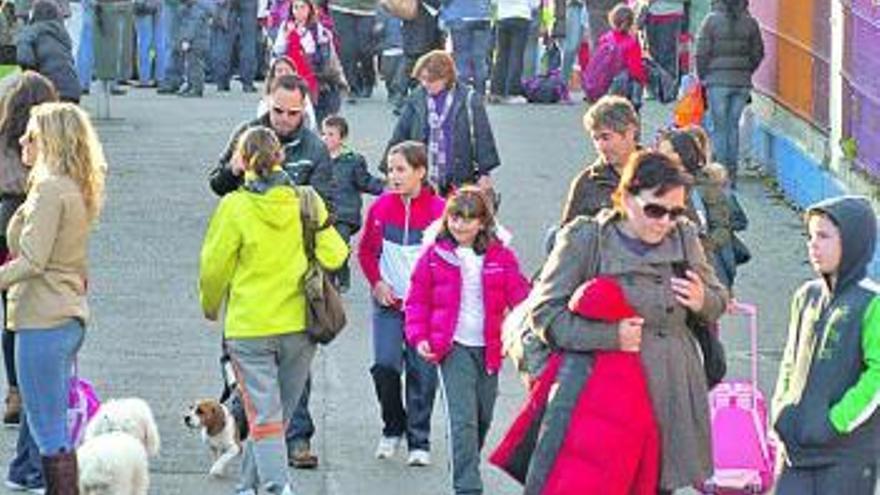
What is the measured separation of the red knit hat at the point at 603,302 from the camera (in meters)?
9.38

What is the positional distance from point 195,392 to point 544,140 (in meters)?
11.7

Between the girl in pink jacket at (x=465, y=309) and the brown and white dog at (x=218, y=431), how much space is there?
3.77ft

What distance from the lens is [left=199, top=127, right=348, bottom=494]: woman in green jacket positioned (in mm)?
11844

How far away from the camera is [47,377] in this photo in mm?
11297

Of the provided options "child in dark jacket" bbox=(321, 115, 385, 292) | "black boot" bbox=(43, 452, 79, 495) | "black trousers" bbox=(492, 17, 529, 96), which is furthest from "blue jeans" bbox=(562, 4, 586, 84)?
"black boot" bbox=(43, 452, 79, 495)

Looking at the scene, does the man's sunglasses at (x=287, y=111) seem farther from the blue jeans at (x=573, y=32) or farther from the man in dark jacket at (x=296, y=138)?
the blue jeans at (x=573, y=32)

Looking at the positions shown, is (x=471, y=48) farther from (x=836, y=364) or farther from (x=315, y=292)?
(x=836, y=364)

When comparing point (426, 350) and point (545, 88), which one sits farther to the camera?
point (545, 88)

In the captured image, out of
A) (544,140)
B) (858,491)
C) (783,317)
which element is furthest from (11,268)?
(544,140)

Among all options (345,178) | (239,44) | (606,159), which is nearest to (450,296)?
(606,159)

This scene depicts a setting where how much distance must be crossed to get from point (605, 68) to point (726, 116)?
2.41 m

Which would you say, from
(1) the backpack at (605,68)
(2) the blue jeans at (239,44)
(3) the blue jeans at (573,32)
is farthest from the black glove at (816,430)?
(3) the blue jeans at (573,32)

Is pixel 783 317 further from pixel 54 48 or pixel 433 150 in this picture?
pixel 54 48

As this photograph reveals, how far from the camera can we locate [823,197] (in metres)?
21.1
